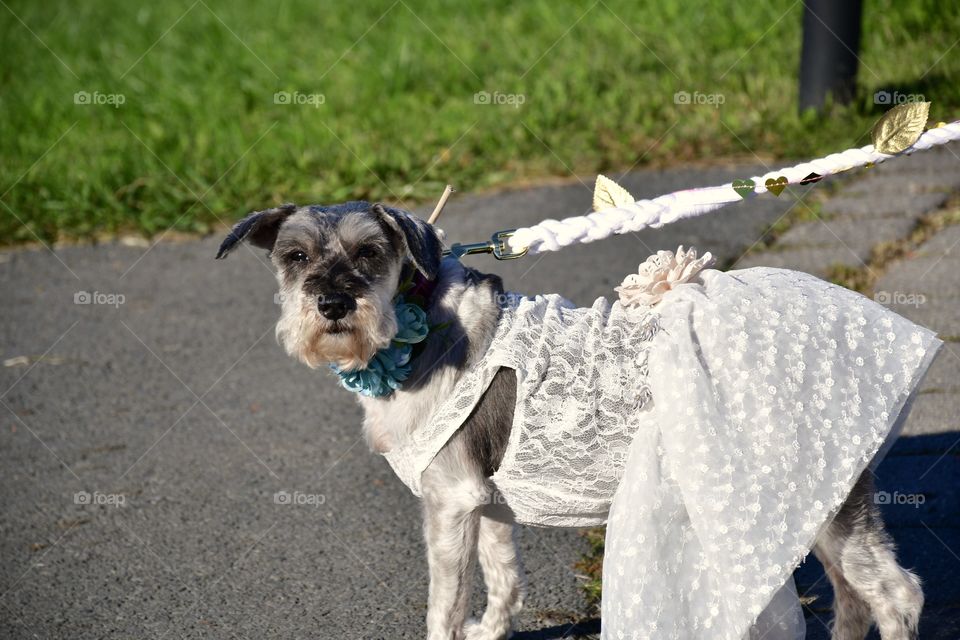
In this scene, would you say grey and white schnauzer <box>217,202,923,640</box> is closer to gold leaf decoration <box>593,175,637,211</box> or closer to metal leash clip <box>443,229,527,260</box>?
metal leash clip <box>443,229,527,260</box>

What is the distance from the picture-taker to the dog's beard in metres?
3.29

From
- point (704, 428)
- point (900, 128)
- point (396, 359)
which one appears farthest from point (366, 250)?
point (900, 128)

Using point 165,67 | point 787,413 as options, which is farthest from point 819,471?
point 165,67

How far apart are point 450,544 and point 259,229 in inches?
48.0

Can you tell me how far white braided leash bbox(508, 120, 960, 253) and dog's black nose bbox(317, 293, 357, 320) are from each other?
0.66m

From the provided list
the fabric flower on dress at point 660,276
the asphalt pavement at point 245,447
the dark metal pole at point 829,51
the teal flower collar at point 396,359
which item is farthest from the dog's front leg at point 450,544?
the dark metal pole at point 829,51

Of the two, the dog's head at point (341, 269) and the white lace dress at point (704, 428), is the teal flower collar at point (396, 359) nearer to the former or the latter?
the dog's head at point (341, 269)

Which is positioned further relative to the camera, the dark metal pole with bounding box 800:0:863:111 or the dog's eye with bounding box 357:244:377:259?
the dark metal pole with bounding box 800:0:863:111

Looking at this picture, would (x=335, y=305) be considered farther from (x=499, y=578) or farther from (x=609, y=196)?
(x=499, y=578)

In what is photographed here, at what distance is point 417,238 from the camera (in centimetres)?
340

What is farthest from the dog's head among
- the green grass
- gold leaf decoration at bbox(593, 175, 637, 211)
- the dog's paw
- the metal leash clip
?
the green grass

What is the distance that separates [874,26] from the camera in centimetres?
936

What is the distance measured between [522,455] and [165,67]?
937cm

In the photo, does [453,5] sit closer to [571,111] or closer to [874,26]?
[571,111]
